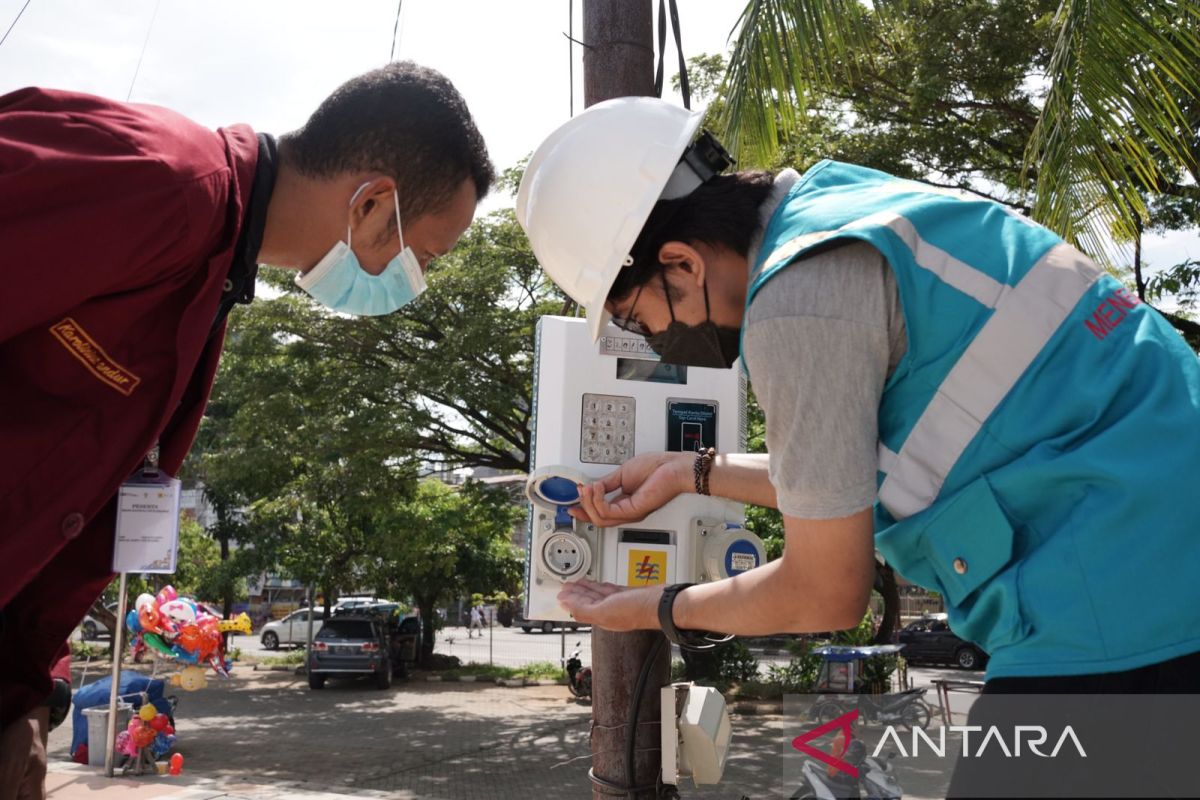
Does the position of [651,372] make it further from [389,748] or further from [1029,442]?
[389,748]

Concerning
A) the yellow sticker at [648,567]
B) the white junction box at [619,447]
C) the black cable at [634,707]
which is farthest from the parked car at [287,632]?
the yellow sticker at [648,567]

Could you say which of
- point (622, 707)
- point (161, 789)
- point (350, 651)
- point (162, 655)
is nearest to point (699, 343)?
point (622, 707)

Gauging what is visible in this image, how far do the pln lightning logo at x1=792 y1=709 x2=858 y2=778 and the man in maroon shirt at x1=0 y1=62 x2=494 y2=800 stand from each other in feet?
6.84

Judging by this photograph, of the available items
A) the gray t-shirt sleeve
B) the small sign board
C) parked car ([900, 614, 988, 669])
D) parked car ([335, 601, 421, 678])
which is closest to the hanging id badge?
the small sign board

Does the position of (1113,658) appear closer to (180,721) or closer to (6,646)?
(6,646)

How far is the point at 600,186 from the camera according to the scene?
180 cm

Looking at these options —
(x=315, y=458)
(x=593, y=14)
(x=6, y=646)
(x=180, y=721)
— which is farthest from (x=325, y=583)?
(x=6, y=646)

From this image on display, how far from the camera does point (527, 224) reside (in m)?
1.98

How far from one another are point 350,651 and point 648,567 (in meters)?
17.8

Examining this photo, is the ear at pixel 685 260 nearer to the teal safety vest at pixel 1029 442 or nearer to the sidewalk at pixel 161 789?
the teal safety vest at pixel 1029 442

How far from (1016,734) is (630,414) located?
2.25m

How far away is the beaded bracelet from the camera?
8.52 feet

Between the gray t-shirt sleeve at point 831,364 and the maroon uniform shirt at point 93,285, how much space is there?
0.78 meters

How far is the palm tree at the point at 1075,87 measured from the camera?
15.9 ft
